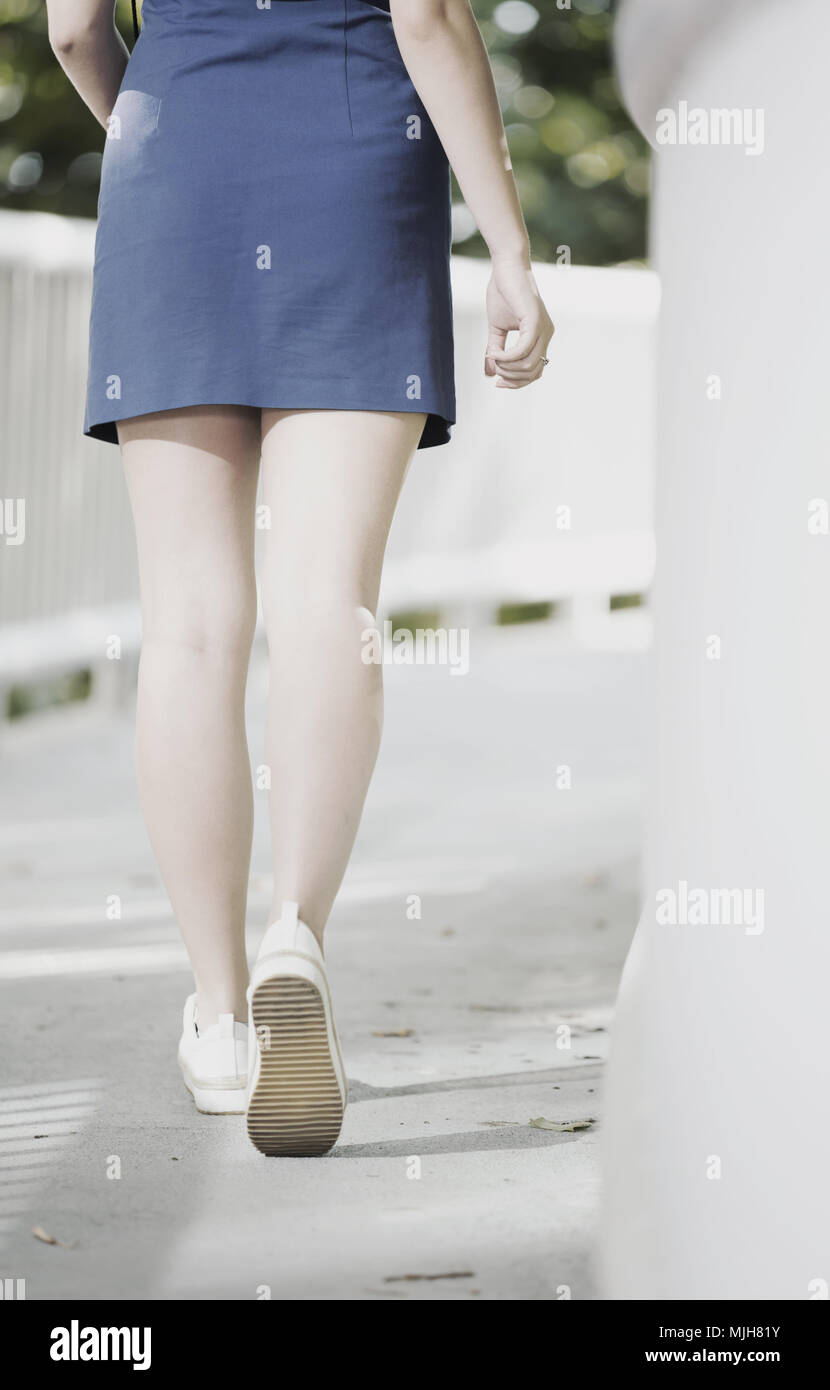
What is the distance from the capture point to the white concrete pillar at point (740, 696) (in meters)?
1.21

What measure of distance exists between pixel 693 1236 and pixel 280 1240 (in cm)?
39

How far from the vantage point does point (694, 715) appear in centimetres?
130

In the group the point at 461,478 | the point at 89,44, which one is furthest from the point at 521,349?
the point at 461,478

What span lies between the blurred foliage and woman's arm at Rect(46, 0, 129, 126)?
7.85 metres

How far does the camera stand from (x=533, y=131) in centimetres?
1119

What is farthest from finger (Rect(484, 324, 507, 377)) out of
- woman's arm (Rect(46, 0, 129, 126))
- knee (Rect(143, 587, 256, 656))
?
woman's arm (Rect(46, 0, 129, 126))

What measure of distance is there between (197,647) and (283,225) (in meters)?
0.47

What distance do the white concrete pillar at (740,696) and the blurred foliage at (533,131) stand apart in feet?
28.9

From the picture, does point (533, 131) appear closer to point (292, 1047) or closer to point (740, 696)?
point (292, 1047)

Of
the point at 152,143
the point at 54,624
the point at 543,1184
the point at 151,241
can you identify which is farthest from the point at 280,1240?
the point at 54,624

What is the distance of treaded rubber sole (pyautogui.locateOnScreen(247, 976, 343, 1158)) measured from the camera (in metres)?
1.59

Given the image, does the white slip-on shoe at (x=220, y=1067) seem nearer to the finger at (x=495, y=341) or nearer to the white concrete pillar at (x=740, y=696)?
the white concrete pillar at (x=740, y=696)

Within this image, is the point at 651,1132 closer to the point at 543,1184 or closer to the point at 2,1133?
the point at 543,1184

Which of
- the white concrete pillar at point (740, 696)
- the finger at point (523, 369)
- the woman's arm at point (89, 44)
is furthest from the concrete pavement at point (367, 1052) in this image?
the woman's arm at point (89, 44)
